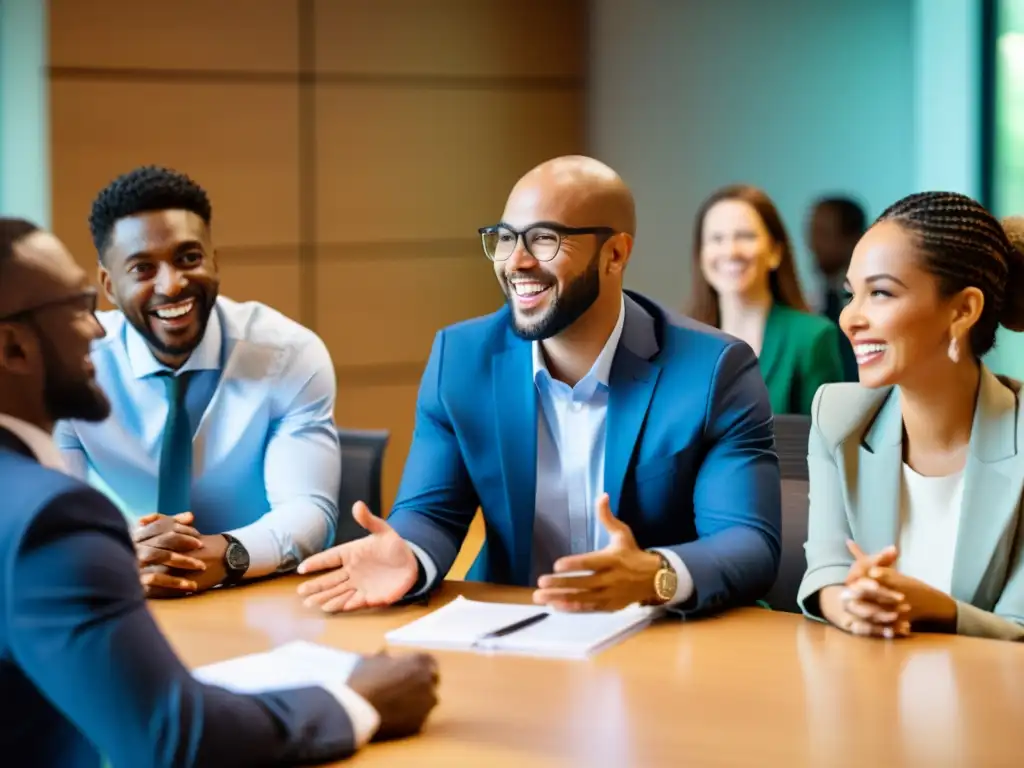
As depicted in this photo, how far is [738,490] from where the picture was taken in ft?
8.55

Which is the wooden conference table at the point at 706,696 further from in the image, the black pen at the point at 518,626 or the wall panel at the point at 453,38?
the wall panel at the point at 453,38

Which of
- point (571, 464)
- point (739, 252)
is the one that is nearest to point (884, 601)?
point (571, 464)

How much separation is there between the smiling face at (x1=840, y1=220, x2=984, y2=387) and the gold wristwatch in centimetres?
47

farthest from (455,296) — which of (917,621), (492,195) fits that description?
(917,621)

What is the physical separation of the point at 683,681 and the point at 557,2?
5276mm

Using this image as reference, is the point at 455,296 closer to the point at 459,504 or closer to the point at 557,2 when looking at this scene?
the point at 557,2

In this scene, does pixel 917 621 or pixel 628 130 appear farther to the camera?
pixel 628 130

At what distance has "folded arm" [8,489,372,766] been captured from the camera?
4.47ft

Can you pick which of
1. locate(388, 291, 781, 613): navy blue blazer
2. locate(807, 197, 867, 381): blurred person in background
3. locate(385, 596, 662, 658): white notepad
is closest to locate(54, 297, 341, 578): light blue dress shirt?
locate(388, 291, 781, 613): navy blue blazer

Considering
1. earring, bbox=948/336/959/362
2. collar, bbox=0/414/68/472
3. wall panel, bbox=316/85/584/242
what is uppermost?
wall panel, bbox=316/85/584/242

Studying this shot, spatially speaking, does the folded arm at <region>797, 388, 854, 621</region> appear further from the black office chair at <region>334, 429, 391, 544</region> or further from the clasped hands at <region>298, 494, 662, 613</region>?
the black office chair at <region>334, 429, 391, 544</region>

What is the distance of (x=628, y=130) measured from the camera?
6.88 m

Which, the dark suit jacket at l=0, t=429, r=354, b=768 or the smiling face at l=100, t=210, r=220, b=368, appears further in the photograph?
the smiling face at l=100, t=210, r=220, b=368

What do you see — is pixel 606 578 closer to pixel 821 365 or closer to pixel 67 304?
pixel 67 304
